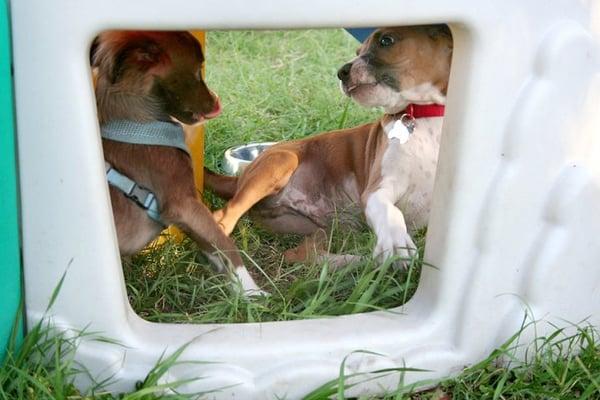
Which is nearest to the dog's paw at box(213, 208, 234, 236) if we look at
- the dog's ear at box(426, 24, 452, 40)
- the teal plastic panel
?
the dog's ear at box(426, 24, 452, 40)

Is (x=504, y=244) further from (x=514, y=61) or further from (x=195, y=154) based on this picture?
(x=195, y=154)

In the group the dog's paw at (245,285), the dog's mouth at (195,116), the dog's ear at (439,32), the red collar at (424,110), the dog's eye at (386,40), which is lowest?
the dog's paw at (245,285)

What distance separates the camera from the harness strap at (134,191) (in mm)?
2686

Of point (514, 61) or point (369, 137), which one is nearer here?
point (514, 61)

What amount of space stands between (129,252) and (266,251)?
656 mm

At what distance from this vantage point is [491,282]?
2.33 meters

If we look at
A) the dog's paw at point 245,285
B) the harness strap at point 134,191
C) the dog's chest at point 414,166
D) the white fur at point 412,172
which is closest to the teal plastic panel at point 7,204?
the harness strap at point 134,191

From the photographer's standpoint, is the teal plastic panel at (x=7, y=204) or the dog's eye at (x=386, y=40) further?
the dog's eye at (x=386, y=40)

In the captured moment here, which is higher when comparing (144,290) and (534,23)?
(534,23)

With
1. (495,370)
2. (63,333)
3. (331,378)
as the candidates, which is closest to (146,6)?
(63,333)

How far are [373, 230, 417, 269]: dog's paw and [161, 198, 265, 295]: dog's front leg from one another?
410mm

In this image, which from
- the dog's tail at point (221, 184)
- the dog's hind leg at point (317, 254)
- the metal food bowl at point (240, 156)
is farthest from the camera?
the metal food bowl at point (240, 156)

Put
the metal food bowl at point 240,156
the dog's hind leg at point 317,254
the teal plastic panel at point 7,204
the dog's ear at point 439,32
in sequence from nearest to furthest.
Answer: the teal plastic panel at point 7,204 < the dog's hind leg at point 317,254 < the dog's ear at point 439,32 < the metal food bowl at point 240,156

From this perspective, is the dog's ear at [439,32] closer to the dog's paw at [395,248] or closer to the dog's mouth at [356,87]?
the dog's mouth at [356,87]
